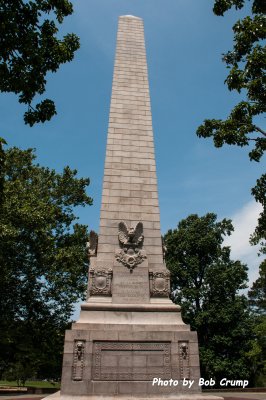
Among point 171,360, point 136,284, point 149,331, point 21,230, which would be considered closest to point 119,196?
point 136,284

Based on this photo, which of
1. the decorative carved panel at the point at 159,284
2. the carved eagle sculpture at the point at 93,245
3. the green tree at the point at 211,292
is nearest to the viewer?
the decorative carved panel at the point at 159,284

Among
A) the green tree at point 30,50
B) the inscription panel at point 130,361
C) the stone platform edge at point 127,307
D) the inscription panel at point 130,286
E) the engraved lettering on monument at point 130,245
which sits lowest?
the inscription panel at point 130,361

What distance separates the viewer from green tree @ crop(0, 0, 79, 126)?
27.6ft

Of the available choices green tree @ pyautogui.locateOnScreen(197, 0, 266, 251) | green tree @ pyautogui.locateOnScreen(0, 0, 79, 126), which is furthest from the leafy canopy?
green tree @ pyautogui.locateOnScreen(0, 0, 79, 126)

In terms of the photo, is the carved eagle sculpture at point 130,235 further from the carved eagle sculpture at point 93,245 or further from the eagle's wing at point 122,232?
the carved eagle sculpture at point 93,245

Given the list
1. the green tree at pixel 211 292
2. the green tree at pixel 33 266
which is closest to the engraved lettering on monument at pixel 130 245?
the green tree at pixel 33 266

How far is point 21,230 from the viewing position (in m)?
24.3

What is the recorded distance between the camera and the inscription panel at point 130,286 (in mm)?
11609

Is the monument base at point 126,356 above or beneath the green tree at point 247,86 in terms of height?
beneath

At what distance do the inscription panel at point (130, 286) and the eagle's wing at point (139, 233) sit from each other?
3.37 feet

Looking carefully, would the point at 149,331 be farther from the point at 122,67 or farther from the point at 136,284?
the point at 122,67

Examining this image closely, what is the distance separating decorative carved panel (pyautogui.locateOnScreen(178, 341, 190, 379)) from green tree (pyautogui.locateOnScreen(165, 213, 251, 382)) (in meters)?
19.2

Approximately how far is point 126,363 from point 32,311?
17383mm

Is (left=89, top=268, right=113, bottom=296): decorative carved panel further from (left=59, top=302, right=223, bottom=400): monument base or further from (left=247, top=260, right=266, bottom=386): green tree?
(left=247, top=260, right=266, bottom=386): green tree
